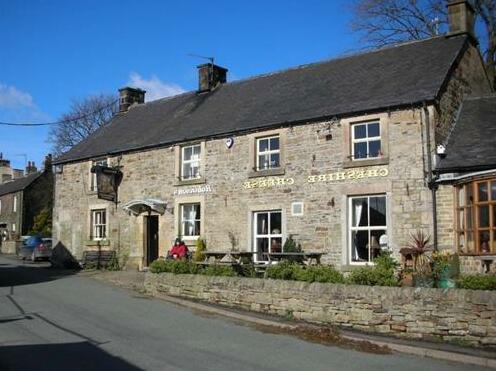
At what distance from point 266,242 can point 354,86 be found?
6.20m

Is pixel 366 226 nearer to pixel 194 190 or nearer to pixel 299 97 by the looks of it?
pixel 299 97

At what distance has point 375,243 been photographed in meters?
17.4

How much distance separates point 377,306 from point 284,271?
124 inches

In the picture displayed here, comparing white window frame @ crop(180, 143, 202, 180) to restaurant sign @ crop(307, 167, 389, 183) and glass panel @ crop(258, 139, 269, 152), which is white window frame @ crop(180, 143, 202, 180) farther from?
restaurant sign @ crop(307, 167, 389, 183)

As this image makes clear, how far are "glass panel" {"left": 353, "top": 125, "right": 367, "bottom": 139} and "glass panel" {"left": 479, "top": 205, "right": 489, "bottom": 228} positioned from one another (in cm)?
435

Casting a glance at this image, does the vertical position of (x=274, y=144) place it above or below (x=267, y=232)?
above

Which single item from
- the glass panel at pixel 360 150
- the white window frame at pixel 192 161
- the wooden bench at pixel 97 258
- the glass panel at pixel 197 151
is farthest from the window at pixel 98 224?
the glass panel at pixel 360 150

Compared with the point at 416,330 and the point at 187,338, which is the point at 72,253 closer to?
the point at 187,338

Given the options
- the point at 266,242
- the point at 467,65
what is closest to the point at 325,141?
the point at 266,242

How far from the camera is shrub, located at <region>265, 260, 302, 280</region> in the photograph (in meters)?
15.0

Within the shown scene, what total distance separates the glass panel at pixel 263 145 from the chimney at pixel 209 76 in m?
8.27

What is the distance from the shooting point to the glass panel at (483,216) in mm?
15180

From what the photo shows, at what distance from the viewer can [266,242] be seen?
65.5 feet

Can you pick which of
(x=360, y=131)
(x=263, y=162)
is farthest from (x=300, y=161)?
(x=360, y=131)
